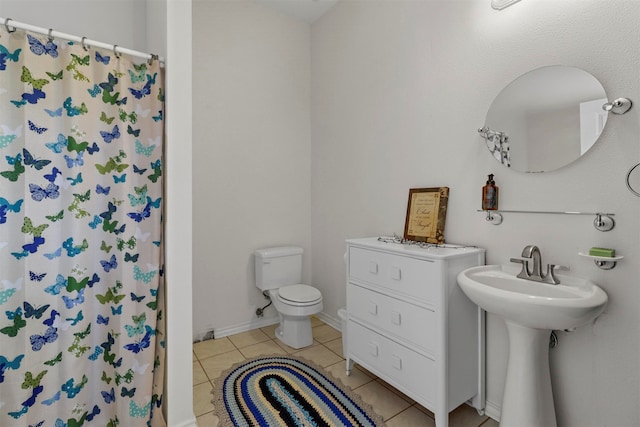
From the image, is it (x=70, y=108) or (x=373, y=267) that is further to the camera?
(x=373, y=267)

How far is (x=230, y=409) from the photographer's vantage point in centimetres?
178

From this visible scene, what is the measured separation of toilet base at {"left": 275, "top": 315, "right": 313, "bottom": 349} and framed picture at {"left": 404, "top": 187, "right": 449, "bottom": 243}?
113cm

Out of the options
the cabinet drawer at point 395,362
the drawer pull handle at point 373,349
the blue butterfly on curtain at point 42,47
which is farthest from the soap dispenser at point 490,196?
the blue butterfly on curtain at point 42,47

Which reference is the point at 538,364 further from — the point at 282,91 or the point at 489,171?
the point at 282,91

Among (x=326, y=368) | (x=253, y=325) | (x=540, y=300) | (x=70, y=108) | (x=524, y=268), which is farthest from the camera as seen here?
(x=253, y=325)

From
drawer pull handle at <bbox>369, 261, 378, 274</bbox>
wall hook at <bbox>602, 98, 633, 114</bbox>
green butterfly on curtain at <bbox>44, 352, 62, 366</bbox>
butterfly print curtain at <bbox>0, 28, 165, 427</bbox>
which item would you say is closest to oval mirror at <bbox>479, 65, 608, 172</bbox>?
wall hook at <bbox>602, 98, 633, 114</bbox>

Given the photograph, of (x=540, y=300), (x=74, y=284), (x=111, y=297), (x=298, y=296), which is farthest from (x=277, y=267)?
(x=540, y=300)

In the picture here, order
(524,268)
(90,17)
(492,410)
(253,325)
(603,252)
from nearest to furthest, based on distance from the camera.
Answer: (603,252) < (524,268) < (492,410) < (90,17) < (253,325)

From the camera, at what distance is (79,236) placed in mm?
1430

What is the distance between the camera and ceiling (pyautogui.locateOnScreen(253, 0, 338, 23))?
9.43 feet

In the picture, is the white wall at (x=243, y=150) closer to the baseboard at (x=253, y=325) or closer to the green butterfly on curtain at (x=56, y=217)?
the baseboard at (x=253, y=325)

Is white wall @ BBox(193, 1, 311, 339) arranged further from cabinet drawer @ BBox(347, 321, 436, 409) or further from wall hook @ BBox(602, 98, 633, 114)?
wall hook @ BBox(602, 98, 633, 114)

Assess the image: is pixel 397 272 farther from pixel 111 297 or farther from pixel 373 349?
pixel 111 297

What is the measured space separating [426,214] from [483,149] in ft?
1.74
